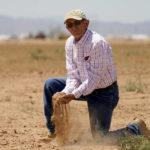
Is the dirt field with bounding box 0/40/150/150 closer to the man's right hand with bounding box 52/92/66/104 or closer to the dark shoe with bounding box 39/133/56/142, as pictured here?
the dark shoe with bounding box 39/133/56/142

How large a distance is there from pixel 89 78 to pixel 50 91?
69 cm

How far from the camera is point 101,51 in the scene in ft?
19.5

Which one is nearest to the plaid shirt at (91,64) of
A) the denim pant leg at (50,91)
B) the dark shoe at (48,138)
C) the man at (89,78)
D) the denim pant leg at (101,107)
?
the man at (89,78)

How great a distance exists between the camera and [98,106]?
20.4 ft

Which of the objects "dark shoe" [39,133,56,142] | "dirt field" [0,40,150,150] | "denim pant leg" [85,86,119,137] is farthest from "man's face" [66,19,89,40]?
"dark shoe" [39,133,56,142]

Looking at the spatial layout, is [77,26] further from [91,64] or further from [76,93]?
[76,93]

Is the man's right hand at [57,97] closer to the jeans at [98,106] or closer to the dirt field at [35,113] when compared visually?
the jeans at [98,106]

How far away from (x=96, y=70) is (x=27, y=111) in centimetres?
334

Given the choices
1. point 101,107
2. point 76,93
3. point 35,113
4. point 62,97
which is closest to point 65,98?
point 62,97

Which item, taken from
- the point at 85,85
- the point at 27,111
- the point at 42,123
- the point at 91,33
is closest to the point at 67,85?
the point at 85,85

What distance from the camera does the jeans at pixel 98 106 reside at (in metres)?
6.22

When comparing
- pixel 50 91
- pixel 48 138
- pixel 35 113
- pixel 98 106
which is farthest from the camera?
pixel 35 113

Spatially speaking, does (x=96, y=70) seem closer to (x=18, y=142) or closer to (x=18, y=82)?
(x=18, y=142)

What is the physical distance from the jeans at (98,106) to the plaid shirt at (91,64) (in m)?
0.15
